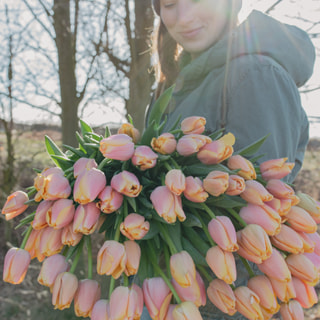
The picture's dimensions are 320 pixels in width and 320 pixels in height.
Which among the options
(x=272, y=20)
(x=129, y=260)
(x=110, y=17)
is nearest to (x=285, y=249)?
(x=129, y=260)

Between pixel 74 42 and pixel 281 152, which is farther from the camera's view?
pixel 74 42

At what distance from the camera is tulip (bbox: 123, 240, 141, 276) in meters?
0.45

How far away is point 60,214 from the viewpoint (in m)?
0.45

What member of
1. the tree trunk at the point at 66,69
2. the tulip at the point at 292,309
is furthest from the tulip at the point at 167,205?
the tree trunk at the point at 66,69

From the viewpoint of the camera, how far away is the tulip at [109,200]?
1.51ft

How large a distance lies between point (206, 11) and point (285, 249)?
722mm

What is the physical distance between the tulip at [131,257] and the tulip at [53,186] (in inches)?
4.4

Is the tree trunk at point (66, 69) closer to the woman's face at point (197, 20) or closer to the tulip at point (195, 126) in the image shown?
the woman's face at point (197, 20)

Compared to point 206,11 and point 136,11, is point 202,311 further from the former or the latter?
point 136,11

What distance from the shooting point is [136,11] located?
7.55 feet

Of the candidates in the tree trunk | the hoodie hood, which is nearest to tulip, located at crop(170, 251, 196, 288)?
the hoodie hood

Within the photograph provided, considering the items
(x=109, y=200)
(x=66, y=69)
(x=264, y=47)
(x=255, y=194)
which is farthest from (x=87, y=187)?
(x=66, y=69)

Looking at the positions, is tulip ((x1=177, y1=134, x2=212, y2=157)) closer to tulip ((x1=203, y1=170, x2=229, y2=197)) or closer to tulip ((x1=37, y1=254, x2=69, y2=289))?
tulip ((x1=203, y1=170, x2=229, y2=197))

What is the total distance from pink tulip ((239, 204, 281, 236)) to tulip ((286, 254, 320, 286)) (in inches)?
2.0
